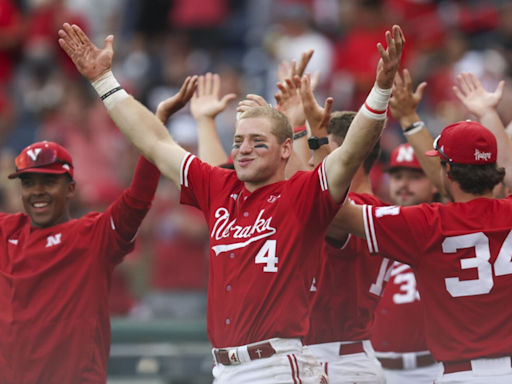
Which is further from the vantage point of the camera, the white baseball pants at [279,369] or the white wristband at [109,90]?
the white wristband at [109,90]

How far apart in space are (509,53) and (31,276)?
8.48 m

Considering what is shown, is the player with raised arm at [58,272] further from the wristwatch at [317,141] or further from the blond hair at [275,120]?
the wristwatch at [317,141]

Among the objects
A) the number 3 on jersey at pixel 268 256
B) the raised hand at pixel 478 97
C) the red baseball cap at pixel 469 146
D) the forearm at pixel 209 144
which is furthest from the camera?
the forearm at pixel 209 144

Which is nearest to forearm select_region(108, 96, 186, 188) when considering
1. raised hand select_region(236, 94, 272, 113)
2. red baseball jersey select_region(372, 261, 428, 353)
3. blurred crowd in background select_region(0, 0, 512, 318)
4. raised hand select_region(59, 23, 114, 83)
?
raised hand select_region(59, 23, 114, 83)

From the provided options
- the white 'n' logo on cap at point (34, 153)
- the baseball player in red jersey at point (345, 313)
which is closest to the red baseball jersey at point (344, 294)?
the baseball player in red jersey at point (345, 313)

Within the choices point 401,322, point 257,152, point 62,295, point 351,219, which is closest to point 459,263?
point 351,219

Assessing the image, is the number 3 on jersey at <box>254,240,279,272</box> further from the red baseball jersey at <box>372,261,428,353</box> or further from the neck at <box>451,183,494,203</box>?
the red baseball jersey at <box>372,261,428,353</box>

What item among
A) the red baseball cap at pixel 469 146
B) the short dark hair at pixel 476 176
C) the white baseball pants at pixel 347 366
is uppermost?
the red baseball cap at pixel 469 146

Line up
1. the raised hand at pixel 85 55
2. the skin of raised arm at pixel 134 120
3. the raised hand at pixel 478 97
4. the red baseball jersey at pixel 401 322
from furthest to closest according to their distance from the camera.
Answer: the red baseball jersey at pixel 401 322 < the raised hand at pixel 478 97 < the raised hand at pixel 85 55 < the skin of raised arm at pixel 134 120

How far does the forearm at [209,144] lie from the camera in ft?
20.9

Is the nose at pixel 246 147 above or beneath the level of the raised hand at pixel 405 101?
beneath

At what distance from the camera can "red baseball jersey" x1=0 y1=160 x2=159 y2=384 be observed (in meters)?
5.61

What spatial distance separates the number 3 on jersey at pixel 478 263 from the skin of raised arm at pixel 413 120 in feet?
4.39

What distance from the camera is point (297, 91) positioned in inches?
233
